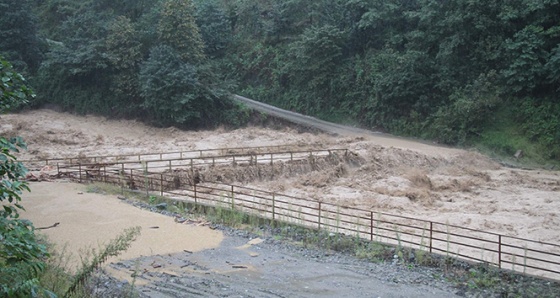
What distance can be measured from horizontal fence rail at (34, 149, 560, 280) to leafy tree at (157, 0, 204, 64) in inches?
629

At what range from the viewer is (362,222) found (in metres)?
19.3

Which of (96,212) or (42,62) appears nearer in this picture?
(96,212)

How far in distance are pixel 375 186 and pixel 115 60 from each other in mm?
26002

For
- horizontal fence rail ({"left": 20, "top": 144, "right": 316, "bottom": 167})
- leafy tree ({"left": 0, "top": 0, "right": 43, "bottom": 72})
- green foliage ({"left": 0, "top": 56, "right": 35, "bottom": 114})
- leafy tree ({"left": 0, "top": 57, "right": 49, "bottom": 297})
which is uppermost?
leafy tree ({"left": 0, "top": 0, "right": 43, "bottom": 72})

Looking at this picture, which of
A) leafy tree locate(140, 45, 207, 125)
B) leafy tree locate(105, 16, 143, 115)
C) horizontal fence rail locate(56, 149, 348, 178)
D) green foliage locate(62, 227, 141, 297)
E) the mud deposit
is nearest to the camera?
green foliage locate(62, 227, 141, 297)

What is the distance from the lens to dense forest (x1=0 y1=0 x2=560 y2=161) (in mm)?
33781

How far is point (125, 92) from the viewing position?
4375 centimetres

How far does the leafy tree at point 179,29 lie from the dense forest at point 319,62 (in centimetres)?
9

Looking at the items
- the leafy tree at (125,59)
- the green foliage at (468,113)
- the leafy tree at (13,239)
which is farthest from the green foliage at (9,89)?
the leafy tree at (125,59)

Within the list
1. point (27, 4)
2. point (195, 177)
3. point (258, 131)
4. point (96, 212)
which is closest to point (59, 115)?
point (27, 4)

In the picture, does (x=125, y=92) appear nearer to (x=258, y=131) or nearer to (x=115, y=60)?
(x=115, y=60)

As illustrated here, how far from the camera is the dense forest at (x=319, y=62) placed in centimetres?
3378

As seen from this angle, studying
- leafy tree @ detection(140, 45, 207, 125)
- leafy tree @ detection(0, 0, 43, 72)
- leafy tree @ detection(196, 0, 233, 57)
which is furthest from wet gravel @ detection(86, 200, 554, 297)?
leafy tree @ detection(196, 0, 233, 57)

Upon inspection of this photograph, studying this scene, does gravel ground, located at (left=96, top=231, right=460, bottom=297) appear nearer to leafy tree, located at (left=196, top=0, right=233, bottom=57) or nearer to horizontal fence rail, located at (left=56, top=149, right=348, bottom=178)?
horizontal fence rail, located at (left=56, top=149, right=348, bottom=178)
